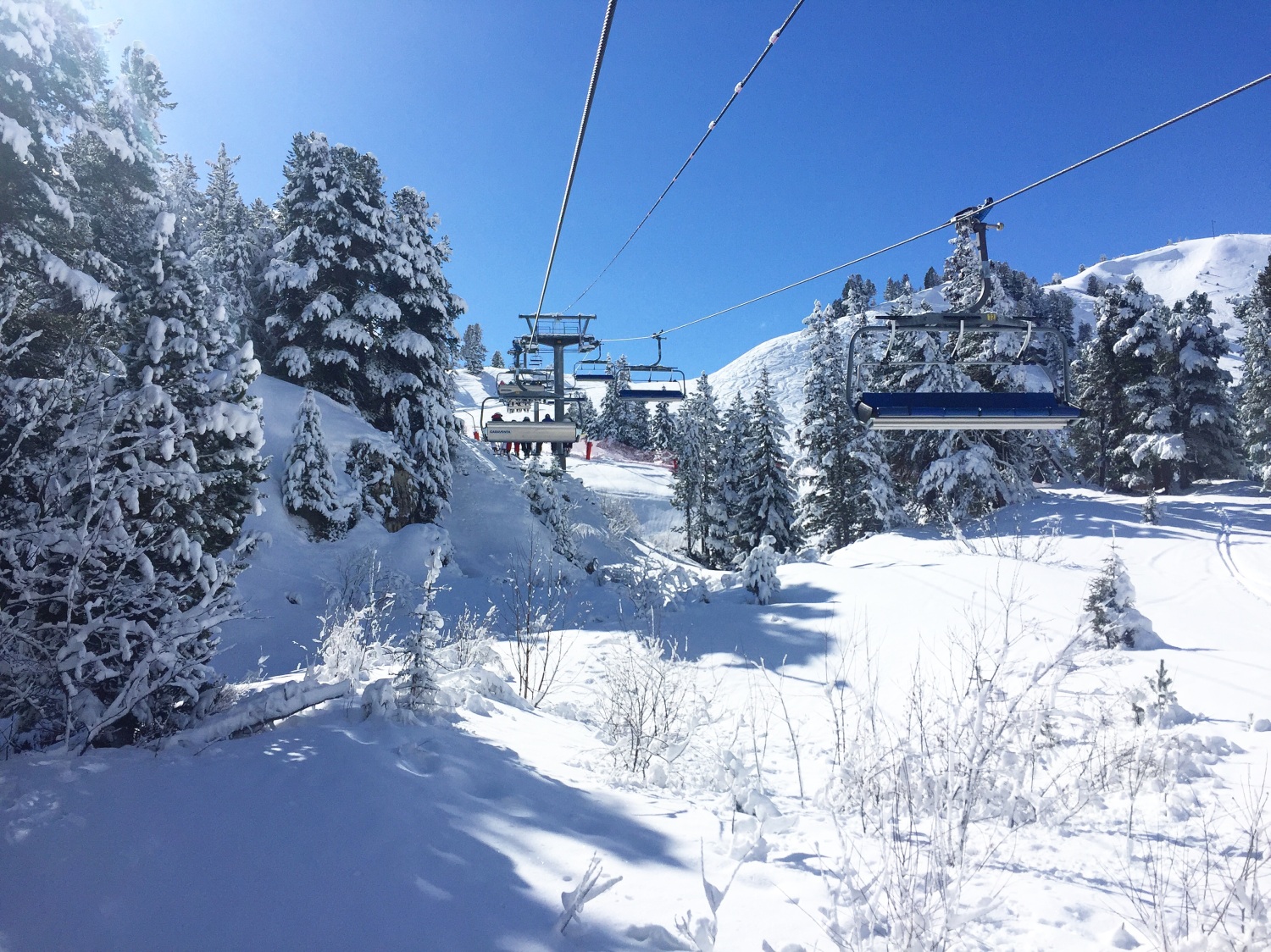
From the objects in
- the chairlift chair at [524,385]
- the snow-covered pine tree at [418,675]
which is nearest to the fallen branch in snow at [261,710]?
the snow-covered pine tree at [418,675]

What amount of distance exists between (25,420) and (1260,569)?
22797 mm

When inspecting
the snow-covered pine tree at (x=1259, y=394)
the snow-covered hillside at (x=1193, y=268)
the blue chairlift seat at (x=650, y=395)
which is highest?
the snow-covered hillside at (x=1193, y=268)

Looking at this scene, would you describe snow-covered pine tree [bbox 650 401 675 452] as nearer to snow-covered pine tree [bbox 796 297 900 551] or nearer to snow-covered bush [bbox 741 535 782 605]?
snow-covered pine tree [bbox 796 297 900 551]

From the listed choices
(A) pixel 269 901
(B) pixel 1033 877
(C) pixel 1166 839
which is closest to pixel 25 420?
(A) pixel 269 901

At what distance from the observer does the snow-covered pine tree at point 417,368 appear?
20.8 metres

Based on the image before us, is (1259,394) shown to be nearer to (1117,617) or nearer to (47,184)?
(1117,617)

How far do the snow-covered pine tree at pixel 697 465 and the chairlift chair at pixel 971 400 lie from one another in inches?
1061

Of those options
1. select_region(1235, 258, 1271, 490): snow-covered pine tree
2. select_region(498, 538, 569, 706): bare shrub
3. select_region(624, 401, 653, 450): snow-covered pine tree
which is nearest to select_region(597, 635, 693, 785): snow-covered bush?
select_region(498, 538, 569, 706): bare shrub

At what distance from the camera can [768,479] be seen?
28766 millimetres

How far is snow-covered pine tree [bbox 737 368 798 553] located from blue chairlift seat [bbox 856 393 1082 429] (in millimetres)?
21084

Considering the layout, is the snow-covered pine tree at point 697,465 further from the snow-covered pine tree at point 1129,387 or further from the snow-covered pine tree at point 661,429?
the snow-covered pine tree at point 661,429

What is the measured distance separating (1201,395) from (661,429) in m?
48.8

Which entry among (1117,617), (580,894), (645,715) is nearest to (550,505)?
(645,715)

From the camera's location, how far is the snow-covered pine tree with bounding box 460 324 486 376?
340 feet
